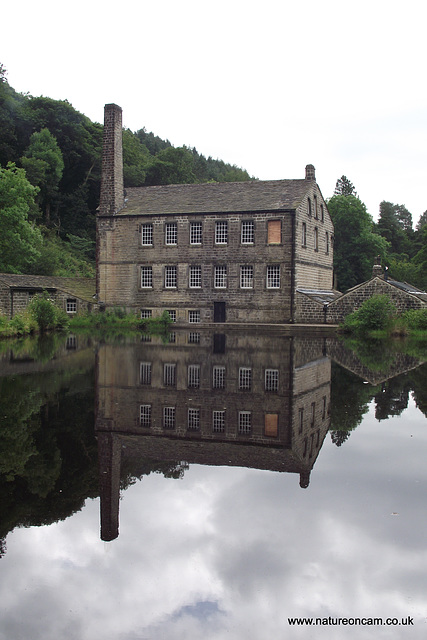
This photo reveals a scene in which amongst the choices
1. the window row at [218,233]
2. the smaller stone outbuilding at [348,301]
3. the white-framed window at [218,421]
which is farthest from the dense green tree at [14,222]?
the white-framed window at [218,421]

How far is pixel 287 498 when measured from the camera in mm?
6070

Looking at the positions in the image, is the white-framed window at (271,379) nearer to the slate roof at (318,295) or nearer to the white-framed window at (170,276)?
the slate roof at (318,295)

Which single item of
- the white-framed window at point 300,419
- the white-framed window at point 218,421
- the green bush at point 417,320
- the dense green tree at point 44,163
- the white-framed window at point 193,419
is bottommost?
the white-framed window at point 193,419

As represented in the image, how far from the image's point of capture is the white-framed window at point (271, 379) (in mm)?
12763

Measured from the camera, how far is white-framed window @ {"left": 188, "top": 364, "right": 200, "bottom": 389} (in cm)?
1305

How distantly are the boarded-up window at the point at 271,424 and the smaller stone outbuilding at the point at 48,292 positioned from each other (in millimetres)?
27284

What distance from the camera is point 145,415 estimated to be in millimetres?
9828

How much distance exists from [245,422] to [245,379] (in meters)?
4.61

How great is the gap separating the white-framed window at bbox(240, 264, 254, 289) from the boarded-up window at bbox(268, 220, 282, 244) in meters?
2.27

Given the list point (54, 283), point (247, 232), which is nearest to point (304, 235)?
point (247, 232)

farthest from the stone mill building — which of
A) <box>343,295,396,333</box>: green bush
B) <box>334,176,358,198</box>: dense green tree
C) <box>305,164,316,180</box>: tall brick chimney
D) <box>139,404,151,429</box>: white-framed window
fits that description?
<box>334,176,358,198</box>: dense green tree

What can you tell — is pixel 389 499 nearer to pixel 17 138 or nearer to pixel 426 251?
pixel 426 251

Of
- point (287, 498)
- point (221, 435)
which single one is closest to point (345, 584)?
point (287, 498)

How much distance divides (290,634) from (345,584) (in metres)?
0.73
